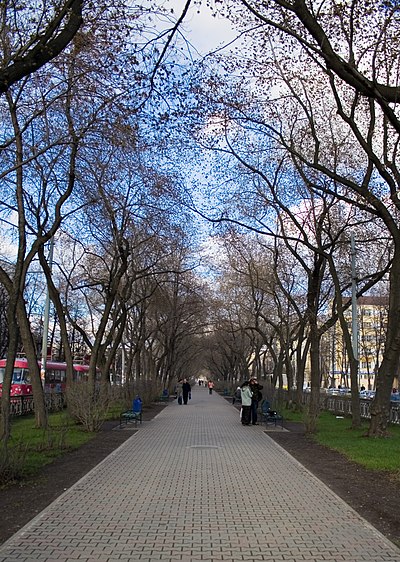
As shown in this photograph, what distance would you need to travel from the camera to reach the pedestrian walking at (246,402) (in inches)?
862

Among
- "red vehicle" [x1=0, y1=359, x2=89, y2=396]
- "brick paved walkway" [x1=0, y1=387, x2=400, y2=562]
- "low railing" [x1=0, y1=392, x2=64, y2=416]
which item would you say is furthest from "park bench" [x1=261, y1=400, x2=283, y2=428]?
"red vehicle" [x1=0, y1=359, x2=89, y2=396]

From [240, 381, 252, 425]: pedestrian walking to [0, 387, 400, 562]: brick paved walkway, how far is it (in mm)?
8998

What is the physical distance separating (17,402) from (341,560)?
22998 millimetres

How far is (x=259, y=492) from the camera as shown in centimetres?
919

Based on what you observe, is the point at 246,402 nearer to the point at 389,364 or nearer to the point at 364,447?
the point at 389,364

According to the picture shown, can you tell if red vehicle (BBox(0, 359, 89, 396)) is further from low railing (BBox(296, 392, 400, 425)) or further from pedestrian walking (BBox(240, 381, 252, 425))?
low railing (BBox(296, 392, 400, 425))

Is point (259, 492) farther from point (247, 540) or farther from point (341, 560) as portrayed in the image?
point (341, 560)

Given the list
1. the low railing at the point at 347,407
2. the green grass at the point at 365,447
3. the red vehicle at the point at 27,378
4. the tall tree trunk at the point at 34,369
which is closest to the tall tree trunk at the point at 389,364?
the green grass at the point at 365,447

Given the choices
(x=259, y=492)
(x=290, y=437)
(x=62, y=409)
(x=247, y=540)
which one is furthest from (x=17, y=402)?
(x=247, y=540)

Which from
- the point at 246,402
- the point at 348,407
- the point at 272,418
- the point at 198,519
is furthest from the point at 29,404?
the point at 198,519

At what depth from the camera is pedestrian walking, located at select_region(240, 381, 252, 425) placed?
862 inches

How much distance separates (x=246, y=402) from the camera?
2245 centimetres

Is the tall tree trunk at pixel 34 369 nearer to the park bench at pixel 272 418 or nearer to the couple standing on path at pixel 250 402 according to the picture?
the couple standing on path at pixel 250 402

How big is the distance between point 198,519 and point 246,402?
15.3 meters
